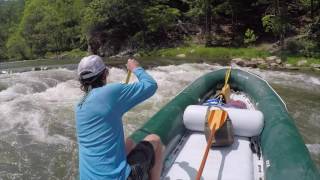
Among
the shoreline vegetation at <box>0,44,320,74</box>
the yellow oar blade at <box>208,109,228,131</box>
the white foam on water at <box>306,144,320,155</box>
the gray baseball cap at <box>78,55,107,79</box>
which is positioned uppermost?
the gray baseball cap at <box>78,55,107,79</box>

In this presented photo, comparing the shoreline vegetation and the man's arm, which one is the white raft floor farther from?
the shoreline vegetation

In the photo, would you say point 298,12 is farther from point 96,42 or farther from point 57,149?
point 57,149

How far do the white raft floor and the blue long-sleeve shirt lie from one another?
4.10ft

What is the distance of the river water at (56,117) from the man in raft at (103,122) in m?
2.95

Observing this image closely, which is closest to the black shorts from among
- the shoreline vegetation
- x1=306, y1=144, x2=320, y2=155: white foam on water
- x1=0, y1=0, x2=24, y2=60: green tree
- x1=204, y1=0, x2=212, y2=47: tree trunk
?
x1=306, y1=144, x2=320, y2=155: white foam on water

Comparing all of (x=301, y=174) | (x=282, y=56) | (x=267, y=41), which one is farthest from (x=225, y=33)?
(x=301, y=174)

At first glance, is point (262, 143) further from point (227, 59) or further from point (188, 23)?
point (188, 23)

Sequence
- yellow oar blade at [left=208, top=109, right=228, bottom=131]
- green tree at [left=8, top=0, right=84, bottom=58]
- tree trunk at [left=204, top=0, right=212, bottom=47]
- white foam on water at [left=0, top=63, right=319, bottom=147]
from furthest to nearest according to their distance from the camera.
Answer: green tree at [left=8, top=0, right=84, bottom=58], tree trunk at [left=204, top=0, right=212, bottom=47], white foam on water at [left=0, top=63, right=319, bottom=147], yellow oar blade at [left=208, top=109, right=228, bottom=131]

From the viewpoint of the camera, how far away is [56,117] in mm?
7914

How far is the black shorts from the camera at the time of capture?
255cm

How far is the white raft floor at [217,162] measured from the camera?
3551mm

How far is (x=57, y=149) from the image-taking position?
618cm

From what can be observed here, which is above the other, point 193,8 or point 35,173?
point 193,8

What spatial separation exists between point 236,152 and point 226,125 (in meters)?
0.32
